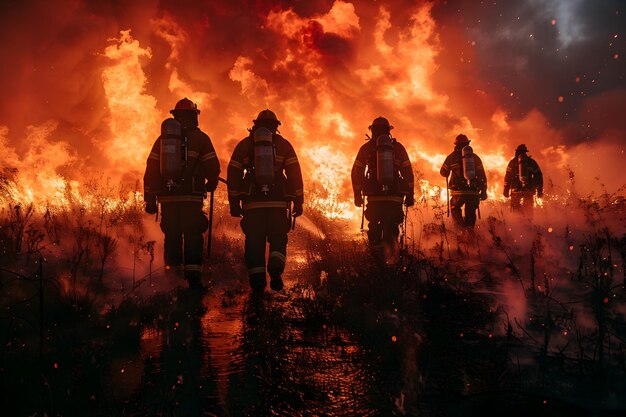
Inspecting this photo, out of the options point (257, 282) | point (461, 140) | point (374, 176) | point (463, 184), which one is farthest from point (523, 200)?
point (257, 282)

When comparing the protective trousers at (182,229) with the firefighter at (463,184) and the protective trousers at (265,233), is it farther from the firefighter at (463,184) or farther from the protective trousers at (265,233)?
the firefighter at (463,184)

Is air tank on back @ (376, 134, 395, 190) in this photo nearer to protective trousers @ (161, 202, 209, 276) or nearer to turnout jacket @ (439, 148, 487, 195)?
protective trousers @ (161, 202, 209, 276)

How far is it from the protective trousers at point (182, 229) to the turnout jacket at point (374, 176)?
135 inches

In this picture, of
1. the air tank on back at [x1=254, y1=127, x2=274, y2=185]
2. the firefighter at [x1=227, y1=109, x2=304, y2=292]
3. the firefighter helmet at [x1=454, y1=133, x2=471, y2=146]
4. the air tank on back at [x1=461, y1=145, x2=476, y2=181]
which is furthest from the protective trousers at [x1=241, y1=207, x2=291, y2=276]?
the firefighter helmet at [x1=454, y1=133, x2=471, y2=146]

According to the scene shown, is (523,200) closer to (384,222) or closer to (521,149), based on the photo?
(521,149)

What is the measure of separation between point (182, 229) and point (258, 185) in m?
1.49

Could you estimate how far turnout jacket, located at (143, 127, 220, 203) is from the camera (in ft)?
21.1

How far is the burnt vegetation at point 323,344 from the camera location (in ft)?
8.14

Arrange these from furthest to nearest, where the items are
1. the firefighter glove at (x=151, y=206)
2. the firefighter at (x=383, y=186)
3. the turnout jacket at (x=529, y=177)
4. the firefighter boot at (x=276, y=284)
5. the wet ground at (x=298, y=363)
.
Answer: the turnout jacket at (x=529, y=177) → the firefighter at (x=383, y=186) → the firefighter glove at (x=151, y=206) → the firefighter boot at (x=276, y=284) → the wet ground at (x=298, y=363)

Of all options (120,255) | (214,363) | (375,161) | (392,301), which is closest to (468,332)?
(392,301)

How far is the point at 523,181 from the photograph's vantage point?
482 inches

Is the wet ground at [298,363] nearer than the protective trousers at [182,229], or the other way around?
the wet ground at [298,363]

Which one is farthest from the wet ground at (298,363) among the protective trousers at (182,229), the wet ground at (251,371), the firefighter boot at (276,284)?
the protective trousers at (182,229)

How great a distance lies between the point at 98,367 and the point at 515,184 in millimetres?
12866
